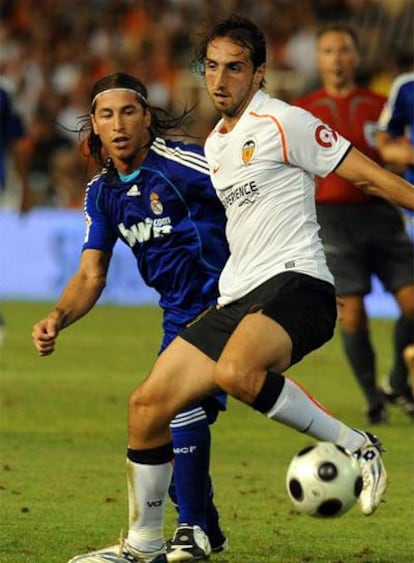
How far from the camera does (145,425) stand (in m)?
5.94

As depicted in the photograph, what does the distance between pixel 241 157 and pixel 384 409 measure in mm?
4922

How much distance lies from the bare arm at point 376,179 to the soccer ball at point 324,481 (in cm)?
99

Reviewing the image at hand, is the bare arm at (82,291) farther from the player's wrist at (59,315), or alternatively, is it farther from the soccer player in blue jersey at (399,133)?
the soccer player in blue jersey at (399,133)

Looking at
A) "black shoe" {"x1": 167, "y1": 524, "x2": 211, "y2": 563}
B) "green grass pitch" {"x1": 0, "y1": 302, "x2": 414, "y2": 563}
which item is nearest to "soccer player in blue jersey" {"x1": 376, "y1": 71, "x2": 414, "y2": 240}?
"green grass pitch" {"x1": 0, "y1": 302, "x2": 414, "y2": 563}

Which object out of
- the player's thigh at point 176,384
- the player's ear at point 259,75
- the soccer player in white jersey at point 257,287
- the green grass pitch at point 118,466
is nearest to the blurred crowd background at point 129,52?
the green grass pitch at point 118,466

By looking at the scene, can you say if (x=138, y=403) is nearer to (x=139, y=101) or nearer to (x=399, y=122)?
(x=139, y=101)

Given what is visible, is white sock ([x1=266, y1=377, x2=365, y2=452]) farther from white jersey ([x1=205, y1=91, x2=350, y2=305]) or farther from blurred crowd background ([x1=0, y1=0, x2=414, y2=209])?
blurred crowd background ([x1=0, y1=0, x2=414, y2=209])

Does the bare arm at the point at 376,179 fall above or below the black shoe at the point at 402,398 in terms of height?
above

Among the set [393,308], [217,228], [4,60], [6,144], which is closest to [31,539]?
[217,228]

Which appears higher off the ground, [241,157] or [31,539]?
[241,157]

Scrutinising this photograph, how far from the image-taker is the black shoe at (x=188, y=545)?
247 inches

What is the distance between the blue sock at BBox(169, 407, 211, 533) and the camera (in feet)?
21.1

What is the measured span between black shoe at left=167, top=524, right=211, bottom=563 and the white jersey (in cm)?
98

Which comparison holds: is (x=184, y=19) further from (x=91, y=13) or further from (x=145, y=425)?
(x=145, y=425)
